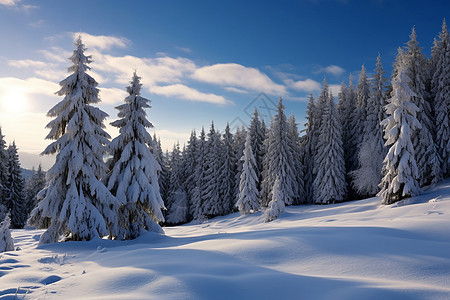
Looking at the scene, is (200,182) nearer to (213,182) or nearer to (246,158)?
(213,182)

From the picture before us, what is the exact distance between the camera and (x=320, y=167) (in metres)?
35.8

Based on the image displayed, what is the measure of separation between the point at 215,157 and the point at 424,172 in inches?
1063

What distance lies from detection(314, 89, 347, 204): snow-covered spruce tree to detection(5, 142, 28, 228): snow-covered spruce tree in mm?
41628

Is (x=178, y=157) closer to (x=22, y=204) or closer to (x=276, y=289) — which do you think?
(x=22, y=204)

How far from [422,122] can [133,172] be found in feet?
86.8

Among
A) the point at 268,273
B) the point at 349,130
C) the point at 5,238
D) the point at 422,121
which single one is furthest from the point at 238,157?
the point at 268,273

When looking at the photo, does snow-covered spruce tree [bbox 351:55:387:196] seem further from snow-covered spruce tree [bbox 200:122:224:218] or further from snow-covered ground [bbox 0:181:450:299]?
snow-covered ground [bbox 0:181:450:299]

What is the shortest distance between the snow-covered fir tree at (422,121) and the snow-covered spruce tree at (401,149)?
2203 mm

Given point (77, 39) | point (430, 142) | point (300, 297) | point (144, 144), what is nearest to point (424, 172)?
point (430, 142)

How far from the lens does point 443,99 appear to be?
2625cm

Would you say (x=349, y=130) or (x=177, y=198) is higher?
(x=349, y=130)

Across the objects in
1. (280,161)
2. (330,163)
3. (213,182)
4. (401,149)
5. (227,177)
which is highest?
(280,161)

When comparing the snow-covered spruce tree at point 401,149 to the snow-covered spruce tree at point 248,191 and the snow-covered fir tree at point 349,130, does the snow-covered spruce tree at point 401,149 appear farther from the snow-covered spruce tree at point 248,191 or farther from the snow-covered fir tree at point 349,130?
the snow-covered spruce tree at point 248,191

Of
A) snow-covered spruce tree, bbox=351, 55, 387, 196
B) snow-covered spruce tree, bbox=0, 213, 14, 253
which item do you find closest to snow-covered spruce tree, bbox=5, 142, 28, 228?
snow-covered spruce tree, bbox=0, 213, 14, 253
